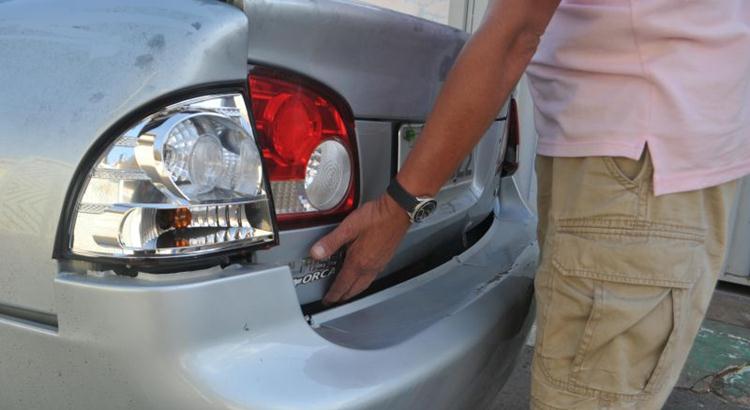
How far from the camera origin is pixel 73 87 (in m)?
1.10

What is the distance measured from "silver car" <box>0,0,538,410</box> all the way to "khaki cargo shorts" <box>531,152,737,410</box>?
22 cm

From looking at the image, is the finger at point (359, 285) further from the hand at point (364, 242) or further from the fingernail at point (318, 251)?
the fingernail at point (318, 251)

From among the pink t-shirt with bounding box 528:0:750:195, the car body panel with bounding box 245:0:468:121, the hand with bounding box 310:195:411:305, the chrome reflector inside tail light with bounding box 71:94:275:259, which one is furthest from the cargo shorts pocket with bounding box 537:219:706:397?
the chrome reflector inside tail light with bounding box 71:94:275:259

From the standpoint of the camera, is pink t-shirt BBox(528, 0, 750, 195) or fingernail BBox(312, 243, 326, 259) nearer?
pink t-shirt BBox(528, 0, 750, 195)

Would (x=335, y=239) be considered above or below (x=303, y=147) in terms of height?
below

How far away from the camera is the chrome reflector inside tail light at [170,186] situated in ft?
3.44

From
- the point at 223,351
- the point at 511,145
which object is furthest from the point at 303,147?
the point at 511,145

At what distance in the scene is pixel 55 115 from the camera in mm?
1096

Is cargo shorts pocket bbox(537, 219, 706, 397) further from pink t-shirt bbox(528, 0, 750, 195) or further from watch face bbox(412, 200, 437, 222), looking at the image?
watch face bbox(412, 200, 437, 222)

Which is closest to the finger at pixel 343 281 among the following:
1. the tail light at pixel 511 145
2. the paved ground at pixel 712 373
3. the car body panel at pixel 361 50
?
the car body panel at pixel 361 50

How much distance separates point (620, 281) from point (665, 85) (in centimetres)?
36

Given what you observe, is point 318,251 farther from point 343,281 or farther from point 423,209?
point 423,209

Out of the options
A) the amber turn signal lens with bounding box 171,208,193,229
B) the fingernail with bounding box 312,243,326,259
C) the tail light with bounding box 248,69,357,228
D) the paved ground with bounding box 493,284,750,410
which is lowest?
the paved ground with bounding box 493,284,750,410

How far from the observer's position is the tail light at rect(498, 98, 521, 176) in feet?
7.33
